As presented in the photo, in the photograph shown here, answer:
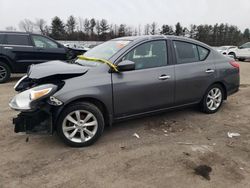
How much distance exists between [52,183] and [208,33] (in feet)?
206

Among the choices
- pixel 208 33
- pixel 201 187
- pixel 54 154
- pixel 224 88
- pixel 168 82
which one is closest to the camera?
pixel 201 187

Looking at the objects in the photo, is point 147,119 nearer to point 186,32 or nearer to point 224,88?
point 224,88

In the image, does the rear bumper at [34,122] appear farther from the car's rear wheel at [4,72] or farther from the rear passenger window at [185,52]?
the car's rear wheel at [4,72]

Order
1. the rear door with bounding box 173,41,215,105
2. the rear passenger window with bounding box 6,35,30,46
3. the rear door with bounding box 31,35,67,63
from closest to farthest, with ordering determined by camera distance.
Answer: the rear door with bounding box 173,41,215,105, the rear passenger window with bounding box 6,35,30,46, the rear door with bounding box 31,35,67,63

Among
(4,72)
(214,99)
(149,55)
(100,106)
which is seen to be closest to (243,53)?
(214,99)

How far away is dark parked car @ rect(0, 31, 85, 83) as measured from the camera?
842 cm

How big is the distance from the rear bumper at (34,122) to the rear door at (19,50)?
574 cm

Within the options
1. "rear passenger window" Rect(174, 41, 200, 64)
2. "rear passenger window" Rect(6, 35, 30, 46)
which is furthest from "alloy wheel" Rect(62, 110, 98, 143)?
"rear passenger window" Rect(6, 35, 30, 46)

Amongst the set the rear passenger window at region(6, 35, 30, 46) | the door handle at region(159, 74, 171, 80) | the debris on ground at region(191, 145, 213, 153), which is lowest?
the debris on ground at region(191, 145, 213, 153)

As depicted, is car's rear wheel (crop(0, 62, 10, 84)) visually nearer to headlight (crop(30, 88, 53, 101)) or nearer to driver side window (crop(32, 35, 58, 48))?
driver side window (crop(32, 35, 58, 48))

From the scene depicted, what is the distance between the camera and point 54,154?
3.54 meters

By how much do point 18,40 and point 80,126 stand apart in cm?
626

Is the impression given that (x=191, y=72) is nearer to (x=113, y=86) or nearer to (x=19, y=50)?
(x=113, y=86)

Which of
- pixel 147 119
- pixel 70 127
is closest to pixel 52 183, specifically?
pixel 70 127
